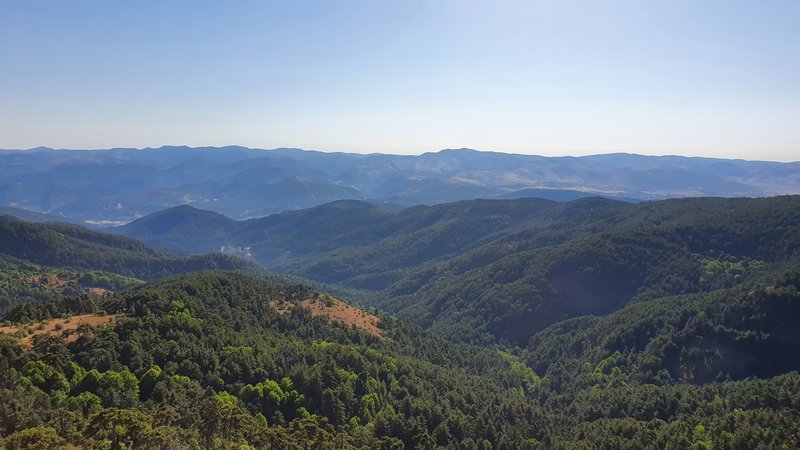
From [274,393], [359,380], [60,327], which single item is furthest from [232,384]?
[60,327]

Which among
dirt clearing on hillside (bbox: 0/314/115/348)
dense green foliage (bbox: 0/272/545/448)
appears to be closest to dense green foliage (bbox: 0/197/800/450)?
dense green foliage (bbox: 0/272/545/448)

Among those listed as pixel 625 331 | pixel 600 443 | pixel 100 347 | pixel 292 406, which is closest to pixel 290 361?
pixel 292 406

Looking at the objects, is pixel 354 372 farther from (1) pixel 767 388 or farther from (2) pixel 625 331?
(2) pixel 625 331

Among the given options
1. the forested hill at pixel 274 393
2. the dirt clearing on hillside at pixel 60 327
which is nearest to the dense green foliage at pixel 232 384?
the forested hill at pixel 274 393

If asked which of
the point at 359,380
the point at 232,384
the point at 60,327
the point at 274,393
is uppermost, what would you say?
the point at 60,327

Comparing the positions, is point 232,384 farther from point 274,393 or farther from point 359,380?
point 359,380

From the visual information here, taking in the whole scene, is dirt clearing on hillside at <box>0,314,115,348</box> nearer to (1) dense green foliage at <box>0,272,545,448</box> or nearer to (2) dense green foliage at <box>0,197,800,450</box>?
(2) dense green foliage at <box>0,197,800,450</box>

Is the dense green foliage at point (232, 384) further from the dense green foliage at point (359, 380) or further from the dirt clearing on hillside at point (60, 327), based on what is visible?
the dirt clearing on hillside at point (60, 327)

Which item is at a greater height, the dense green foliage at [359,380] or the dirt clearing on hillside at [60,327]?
the dirt clearing on hillside at [60,327]
